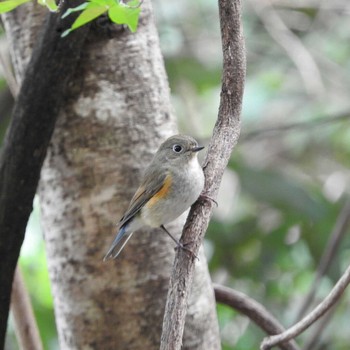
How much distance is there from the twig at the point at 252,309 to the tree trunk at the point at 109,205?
0.23 m

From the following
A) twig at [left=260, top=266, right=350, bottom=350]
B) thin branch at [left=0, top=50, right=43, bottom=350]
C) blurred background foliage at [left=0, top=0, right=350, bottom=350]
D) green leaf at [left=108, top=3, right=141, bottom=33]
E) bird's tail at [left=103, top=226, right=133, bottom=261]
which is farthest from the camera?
blurred background foliage at [left=0, top=0, right=350, bottom=350]

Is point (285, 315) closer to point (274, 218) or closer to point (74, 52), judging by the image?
point (274, 218)

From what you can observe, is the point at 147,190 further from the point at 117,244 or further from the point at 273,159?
the point at 273,159

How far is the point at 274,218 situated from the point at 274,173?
0.46 meters

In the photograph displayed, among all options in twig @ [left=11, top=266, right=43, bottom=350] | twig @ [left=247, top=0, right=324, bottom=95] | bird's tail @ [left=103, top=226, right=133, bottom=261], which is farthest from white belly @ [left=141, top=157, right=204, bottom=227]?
twig @ [left=247, top=0, right=324, bottom=95]

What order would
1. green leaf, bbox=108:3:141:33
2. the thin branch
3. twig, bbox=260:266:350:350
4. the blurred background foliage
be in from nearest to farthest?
green leaf, bbox=108:3:141:33 → twig, bbox=260:266:350:350 → the thin branch → the blurred background foliage

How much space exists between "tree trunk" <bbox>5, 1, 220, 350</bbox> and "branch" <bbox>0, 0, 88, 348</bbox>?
5 cm

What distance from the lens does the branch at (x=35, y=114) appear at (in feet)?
6.95

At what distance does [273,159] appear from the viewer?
543 centimetres

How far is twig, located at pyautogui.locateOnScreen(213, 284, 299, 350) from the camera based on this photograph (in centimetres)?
238

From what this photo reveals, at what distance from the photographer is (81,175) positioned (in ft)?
7.00

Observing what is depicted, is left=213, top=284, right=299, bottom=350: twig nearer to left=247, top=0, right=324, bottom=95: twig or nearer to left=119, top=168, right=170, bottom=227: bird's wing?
left=119, top=168, right=170, bottom=227: bird's wing

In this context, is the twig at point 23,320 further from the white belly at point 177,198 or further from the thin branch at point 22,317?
the white belly at point 177,198

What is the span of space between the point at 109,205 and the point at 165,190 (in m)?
0.41
